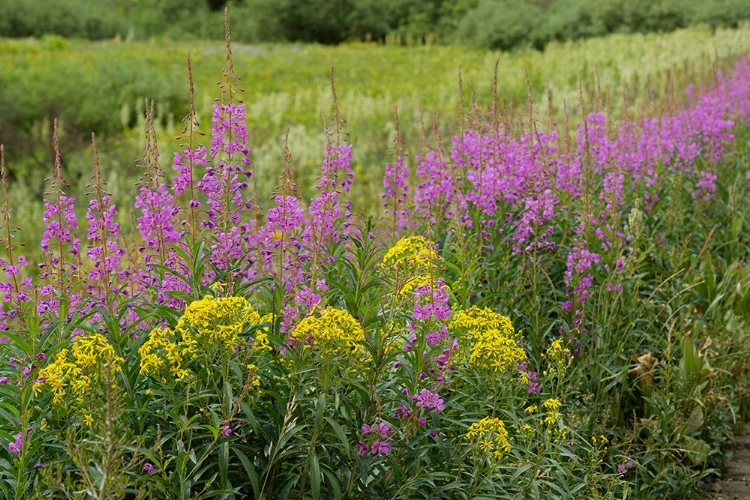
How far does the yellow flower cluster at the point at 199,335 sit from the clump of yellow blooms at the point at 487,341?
2.45 feet

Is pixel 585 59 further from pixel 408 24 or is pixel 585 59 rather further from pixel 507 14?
pixel 408 24

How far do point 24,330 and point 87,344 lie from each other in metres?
0.79

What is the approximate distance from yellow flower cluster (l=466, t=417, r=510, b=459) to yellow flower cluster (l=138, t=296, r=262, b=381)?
0.74m

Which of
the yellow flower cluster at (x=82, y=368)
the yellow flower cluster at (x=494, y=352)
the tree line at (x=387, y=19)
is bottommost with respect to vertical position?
the yellow flower cluster at (x=494, y=352)

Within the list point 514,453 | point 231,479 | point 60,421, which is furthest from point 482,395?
point 60,421

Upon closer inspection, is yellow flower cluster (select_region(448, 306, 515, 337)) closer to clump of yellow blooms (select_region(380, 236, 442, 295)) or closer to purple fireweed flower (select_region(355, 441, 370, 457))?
clump of yellow blooms (select_region(380, 236, 442, 295))

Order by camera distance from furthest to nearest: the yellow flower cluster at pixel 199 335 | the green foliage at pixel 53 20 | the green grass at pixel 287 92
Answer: the green foliage at pixel 53 20 < the green grass at pixel 287 92 < the yellow flower cluster at pixel 199 335

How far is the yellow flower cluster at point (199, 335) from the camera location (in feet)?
8.16

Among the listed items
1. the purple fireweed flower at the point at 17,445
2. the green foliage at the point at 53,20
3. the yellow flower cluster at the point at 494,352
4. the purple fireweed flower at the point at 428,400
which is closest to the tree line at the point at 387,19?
the green foliage at the point at 53,20

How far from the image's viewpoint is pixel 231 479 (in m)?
2.75

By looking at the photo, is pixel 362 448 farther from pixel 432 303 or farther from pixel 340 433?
pixel 432 303

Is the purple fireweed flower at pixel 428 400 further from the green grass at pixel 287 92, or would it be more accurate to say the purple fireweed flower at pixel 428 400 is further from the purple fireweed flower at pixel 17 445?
the green grass at pixel 287 92

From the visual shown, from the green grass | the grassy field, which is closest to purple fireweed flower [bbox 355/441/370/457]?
the green grass

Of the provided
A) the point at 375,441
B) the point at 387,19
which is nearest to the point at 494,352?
the point at 375,441
